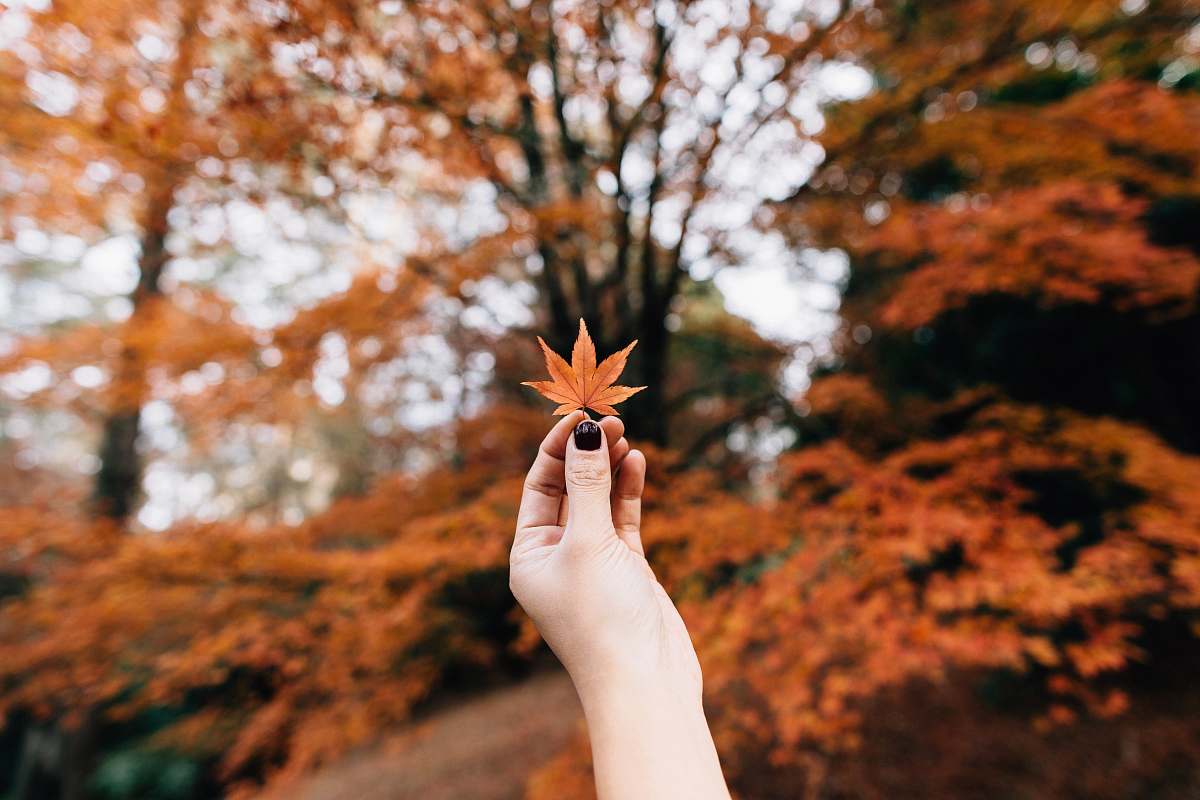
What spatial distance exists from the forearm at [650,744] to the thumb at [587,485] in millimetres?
282

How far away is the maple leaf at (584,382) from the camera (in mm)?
954

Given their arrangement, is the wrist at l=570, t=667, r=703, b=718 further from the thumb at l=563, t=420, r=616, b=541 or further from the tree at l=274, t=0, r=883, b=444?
the tree at l=274, t=0, r=883, b=444

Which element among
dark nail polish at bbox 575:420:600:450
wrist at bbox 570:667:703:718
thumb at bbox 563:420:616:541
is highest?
dark nail polish at bbox 575:420:600:450

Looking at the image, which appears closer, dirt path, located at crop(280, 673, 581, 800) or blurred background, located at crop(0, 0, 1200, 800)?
blurred background, located at crop(0, 0, 1200, 800)

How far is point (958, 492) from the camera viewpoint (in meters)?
2.93

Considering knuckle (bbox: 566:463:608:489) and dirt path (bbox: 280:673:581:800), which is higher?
knuckle (bbox: 566:463:608:489)

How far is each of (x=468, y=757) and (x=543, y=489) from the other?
6.14 m

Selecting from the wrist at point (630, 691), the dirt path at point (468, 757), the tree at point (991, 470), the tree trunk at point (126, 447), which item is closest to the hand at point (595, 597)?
the wrist at point (630, 691)

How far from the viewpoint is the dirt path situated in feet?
17.6

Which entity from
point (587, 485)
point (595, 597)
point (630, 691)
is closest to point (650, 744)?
point (630, 691)

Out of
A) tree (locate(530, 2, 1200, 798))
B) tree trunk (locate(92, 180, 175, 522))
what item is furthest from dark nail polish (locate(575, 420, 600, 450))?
tree trunk (locate(92, 180, 175, 522))

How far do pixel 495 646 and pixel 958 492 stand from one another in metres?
6.36

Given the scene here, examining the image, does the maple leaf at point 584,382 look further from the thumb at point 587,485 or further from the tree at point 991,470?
the tree at point 991,470

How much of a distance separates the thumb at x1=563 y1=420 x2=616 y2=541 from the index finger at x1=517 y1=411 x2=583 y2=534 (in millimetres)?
96
